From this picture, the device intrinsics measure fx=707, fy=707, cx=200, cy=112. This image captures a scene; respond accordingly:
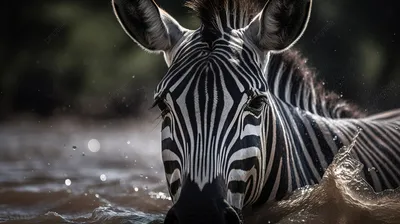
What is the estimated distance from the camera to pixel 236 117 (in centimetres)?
440

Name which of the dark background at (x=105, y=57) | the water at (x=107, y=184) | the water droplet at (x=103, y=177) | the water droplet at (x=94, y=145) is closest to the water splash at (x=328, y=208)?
the water at (x=107, y=184)

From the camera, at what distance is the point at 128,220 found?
6.29m

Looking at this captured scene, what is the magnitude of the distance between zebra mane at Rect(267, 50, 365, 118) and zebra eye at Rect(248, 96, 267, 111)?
118 centimetres

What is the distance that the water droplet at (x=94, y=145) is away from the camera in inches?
584

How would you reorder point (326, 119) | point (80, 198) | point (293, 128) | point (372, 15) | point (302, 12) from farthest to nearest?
point (372, 15)
point (80, 198)
point (326, 119)
point (293, 128)
point (302, 12)

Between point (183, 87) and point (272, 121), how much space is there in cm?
75

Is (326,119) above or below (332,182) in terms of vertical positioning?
above

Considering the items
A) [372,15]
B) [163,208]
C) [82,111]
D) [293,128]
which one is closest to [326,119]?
[293,128]

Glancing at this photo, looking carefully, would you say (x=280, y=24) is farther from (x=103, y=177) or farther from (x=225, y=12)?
(x=103, y=177)

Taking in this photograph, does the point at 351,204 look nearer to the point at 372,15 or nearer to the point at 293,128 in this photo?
the point at 293,128

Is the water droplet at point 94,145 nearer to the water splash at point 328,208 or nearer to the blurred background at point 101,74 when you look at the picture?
the blurred background at point 101,74

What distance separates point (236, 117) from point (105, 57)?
18.5 m

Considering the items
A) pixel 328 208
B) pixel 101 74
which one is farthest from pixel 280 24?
pixel 101 74

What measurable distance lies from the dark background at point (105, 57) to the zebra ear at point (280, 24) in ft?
44.0
